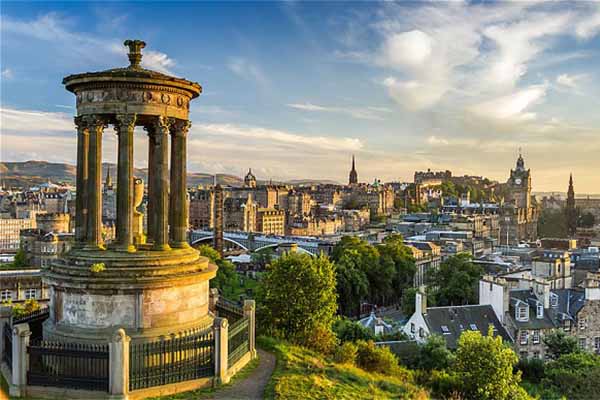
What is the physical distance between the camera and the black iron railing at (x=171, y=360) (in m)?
13.2

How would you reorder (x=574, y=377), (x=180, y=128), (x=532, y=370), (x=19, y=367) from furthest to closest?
(x=532, y=370) → (x=574, y=377) → (x=180, y=128) → (x=19, y=367)

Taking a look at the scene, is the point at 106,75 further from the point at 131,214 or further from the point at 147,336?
the point at 147,336

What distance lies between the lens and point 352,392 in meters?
14.4

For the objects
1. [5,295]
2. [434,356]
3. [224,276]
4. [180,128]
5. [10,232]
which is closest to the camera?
[180,128]

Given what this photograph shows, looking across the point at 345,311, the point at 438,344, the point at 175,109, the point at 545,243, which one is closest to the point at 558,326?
the point at 438,344

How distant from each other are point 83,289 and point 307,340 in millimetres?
9390

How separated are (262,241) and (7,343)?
96.9 metres

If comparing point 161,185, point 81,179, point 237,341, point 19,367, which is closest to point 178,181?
point 161,185

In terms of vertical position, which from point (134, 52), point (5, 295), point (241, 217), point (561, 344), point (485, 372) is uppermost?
point (134, 52)

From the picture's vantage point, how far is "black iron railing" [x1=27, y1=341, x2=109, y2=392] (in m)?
12.9


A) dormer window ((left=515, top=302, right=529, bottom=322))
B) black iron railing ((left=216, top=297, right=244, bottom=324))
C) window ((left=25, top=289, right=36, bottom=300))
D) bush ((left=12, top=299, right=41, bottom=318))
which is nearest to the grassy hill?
black iron railing ((left=216, top=297, right=244, bottom=324))

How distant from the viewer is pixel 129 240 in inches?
603

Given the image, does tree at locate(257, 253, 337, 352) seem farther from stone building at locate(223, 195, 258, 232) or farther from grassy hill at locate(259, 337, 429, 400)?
stone building at locate(223, 195, 258, 232)

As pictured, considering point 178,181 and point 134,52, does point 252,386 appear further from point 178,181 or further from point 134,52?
point 134,52
